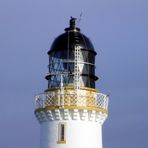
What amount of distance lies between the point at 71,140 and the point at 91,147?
1.04m

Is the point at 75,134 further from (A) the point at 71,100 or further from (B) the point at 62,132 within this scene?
(A) the point at 71,100

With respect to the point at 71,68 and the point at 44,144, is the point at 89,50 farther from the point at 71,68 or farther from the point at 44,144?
the point at 44,144

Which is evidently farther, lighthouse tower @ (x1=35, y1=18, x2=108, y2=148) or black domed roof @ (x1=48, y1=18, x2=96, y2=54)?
black domed roof @ (x1=48, y1=18, x2=96, y2=54)

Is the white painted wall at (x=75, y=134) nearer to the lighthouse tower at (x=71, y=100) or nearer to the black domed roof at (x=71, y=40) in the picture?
the lighthouse tower at (x=71, y=100)

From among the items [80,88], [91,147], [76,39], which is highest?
[76,39]

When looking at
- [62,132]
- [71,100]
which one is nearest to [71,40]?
[71,100]

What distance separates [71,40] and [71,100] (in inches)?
→ 113

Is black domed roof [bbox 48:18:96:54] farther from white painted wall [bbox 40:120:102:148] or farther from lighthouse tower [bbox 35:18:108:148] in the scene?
white painted wall [bbox 40:120:102:148]

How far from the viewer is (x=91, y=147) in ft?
121

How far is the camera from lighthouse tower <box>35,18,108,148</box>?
36781mm

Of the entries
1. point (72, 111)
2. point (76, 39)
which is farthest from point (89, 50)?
point (72, 111)

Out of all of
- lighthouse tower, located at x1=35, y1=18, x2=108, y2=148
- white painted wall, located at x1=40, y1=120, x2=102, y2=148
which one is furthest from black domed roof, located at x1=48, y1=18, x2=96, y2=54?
white painted wall, located at x1=40, y1=120, x2=102, y2=148

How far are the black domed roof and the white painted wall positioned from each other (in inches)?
136

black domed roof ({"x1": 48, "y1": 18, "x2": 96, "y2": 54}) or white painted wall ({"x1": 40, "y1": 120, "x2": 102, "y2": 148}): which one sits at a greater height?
black domed roof ({"x1": 48, "y1": 18, "x2": 96, "y2": 54})
